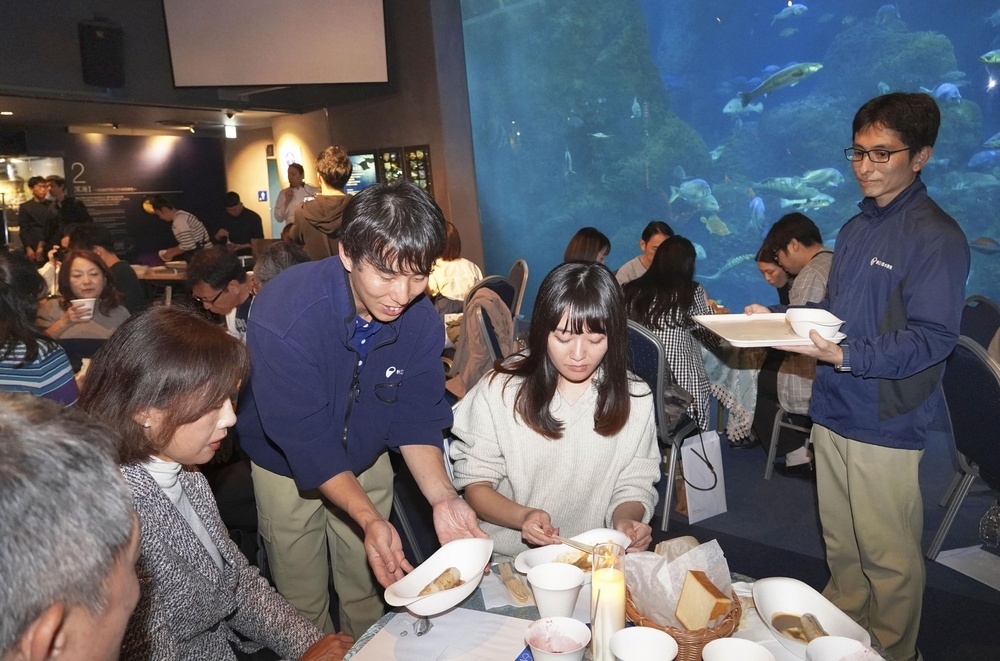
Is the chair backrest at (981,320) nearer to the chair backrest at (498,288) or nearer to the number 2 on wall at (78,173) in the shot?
the chair backrest at (498,288)

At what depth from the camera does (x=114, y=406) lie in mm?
1386

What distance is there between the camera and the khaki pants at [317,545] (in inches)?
82.9

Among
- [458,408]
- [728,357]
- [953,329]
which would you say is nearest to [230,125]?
[728,357]

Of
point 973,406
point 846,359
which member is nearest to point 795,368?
point 973,406

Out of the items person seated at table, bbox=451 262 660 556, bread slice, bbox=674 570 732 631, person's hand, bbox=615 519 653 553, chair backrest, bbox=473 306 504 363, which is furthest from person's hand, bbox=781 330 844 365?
chair backrest, bbox=473 306 504 363

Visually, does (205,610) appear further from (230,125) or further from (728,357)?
(230,125)

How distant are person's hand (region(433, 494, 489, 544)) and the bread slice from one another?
511 mm

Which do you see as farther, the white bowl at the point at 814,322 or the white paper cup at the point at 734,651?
the white bowl at the point at 814,322

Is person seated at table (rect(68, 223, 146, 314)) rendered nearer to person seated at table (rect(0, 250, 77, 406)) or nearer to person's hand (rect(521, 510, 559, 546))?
person seated at table (rect(0, 250, 77, 406))

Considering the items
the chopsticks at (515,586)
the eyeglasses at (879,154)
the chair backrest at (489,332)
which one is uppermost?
the eyeglasses at (879,154)

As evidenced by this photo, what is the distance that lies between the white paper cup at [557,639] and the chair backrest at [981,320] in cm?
303

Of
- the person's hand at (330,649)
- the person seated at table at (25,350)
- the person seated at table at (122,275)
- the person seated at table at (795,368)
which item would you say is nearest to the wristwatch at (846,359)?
the person seated at table at (795,368)

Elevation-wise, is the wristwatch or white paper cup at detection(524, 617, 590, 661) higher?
the wristwatch

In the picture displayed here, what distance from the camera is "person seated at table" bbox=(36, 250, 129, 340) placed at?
11.2 ft
